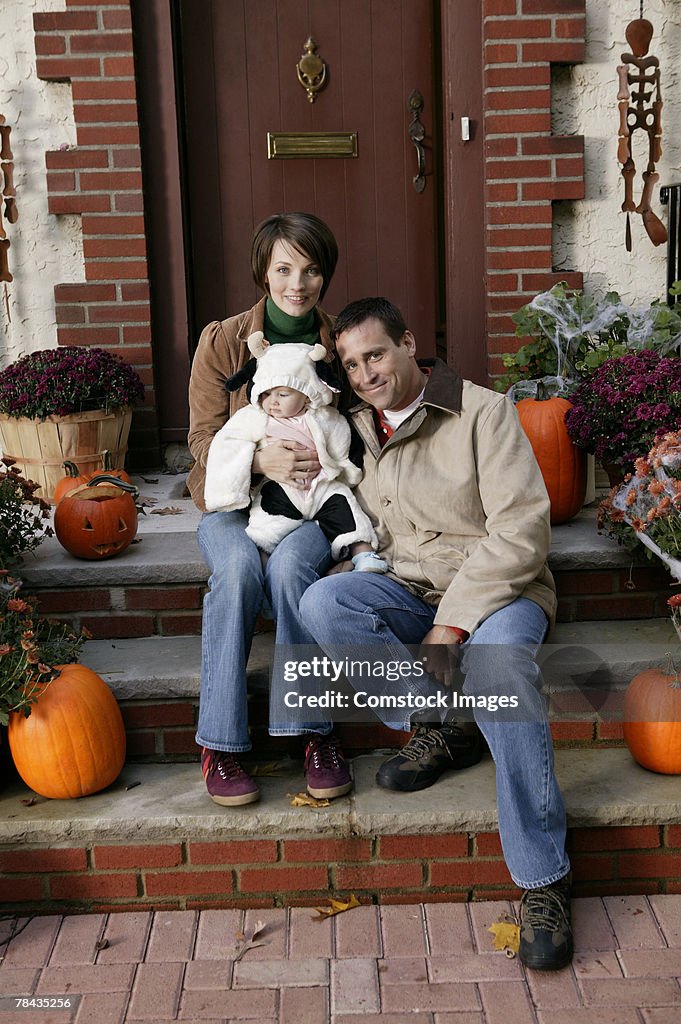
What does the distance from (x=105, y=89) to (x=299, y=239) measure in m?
1.79

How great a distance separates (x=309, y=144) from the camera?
452cm

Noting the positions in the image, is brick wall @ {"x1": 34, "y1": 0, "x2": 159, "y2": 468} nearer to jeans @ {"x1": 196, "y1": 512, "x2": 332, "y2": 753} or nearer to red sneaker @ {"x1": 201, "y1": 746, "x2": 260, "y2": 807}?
jeans @ {"x1": 196, "y1": 512, "x2": 332, "y2": 753}

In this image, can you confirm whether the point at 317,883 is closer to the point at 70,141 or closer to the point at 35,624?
the point at 35,624

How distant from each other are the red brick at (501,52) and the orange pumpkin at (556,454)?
5.02 ft

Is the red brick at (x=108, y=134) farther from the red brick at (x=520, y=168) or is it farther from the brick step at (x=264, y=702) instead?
the brick step at (x=264, y=702)

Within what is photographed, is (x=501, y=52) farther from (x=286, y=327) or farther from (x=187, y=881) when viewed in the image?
(x=187, y=881)

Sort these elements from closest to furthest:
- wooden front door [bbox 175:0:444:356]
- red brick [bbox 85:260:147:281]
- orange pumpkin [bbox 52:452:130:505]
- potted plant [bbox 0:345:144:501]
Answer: orange pumpkin [bbox 52:452:130:505], potted plant [bbox 0:345:144:501], red brick [bbox 85:260:147:281], wooden front door [bbox 175:0:444:356]

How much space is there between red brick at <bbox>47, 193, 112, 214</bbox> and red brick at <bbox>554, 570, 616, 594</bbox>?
239 cm

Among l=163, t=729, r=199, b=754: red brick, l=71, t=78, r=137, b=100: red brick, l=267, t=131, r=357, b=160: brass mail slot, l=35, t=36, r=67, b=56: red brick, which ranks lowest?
l=163, t=729, r=199, b=754: red brick

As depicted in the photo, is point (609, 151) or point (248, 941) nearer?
point (248, 941)

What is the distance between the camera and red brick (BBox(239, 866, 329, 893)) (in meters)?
2.57

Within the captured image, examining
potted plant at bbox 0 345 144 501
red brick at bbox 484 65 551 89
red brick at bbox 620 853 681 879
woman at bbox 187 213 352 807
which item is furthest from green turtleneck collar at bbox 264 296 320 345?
red brick at bbox 484 65 551 89

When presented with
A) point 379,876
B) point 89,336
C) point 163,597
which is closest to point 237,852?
point 379,876

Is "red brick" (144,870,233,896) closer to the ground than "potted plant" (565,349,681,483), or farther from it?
closer to the ground
